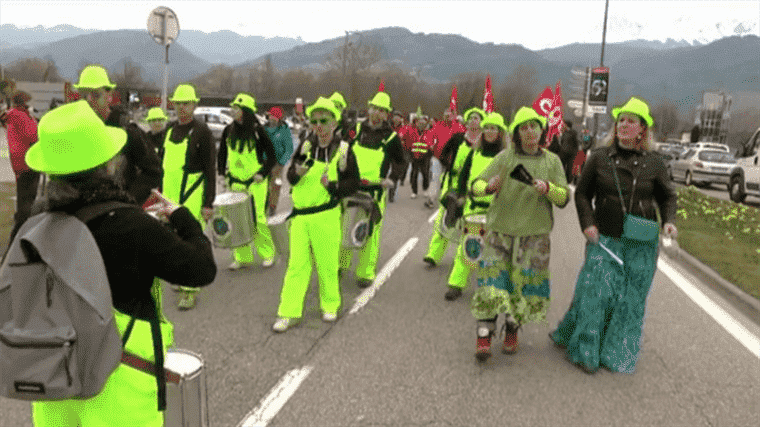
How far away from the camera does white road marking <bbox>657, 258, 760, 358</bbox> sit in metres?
5.96

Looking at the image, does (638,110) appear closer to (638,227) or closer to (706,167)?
(638,227)

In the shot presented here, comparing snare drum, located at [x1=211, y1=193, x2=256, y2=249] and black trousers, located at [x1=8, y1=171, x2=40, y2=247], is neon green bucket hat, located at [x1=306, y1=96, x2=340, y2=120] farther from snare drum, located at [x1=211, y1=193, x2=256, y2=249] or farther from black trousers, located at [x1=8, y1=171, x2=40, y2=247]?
black trousers, located at [x1=8, y1=171, x2=40, y2=247]

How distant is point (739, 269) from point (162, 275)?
8.50 m

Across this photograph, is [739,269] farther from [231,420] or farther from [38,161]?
[38,161]

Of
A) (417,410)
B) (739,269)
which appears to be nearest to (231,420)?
(417,410)

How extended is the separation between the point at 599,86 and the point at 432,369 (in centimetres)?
2501

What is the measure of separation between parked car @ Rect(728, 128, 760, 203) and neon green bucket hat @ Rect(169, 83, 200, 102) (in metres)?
17.1

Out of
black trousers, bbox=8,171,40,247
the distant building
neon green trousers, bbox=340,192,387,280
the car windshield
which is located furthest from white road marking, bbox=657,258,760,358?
the distant building

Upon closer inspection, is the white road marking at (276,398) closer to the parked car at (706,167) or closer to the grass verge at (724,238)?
the grass verge at (724,238)

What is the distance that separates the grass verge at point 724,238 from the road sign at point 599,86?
426 inches

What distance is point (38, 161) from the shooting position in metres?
2.02

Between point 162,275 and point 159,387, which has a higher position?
point 162,275

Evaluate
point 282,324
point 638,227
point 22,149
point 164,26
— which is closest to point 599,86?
point 164,26

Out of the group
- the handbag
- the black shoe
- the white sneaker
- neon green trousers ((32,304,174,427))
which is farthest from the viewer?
the black shoe
